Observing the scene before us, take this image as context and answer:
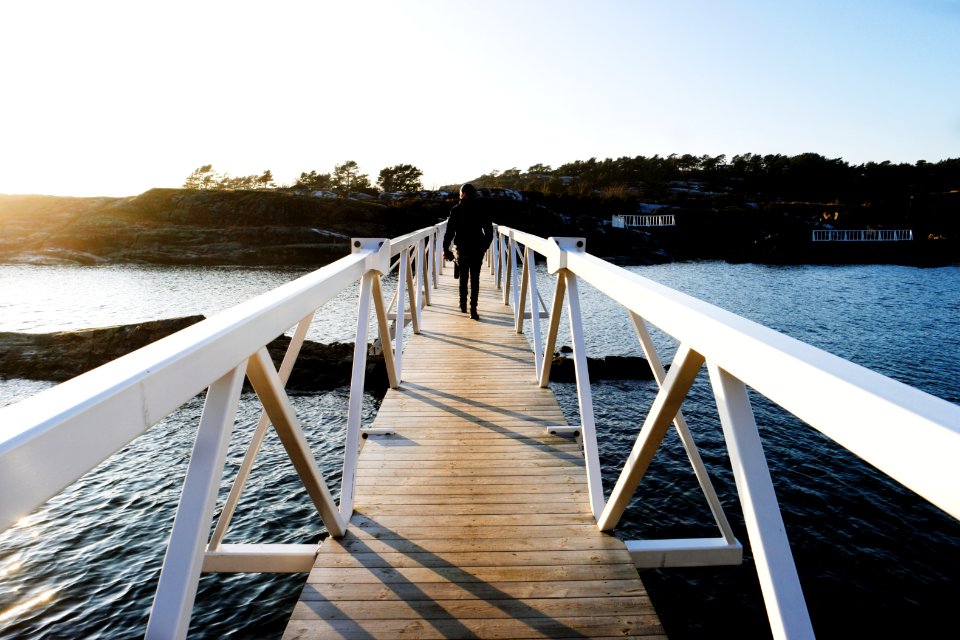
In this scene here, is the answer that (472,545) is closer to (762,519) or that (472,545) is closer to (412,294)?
(762,519)

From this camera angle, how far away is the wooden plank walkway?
2.33 metres

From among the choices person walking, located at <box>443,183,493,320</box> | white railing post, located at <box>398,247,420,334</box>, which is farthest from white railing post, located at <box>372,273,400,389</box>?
person walking, located at <box>443,183,493,320</box>

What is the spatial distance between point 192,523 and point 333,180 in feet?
267

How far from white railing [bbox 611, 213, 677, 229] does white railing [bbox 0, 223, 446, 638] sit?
63330 mm

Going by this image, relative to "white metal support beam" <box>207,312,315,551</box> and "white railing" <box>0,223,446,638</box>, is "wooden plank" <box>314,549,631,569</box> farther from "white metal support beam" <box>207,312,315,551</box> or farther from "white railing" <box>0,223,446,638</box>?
"white metal support beam" <box>207,312,315,551</box>

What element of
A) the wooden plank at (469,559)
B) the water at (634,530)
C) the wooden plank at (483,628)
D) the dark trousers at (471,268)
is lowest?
the water at (634,530)

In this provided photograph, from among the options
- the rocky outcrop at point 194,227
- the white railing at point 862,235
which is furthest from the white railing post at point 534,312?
the white railing at point 862,235

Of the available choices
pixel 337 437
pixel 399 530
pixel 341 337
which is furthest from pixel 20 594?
pixel 341 337

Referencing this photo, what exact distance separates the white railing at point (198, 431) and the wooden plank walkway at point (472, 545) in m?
0.37

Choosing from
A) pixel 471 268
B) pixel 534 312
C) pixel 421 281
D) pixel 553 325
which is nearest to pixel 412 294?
pixel 471 268

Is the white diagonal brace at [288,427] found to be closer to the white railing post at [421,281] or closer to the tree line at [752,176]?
the white railing post at [421,281]

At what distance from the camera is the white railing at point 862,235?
6094cm

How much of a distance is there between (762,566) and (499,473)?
8.25 feet

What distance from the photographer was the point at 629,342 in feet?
58.0
